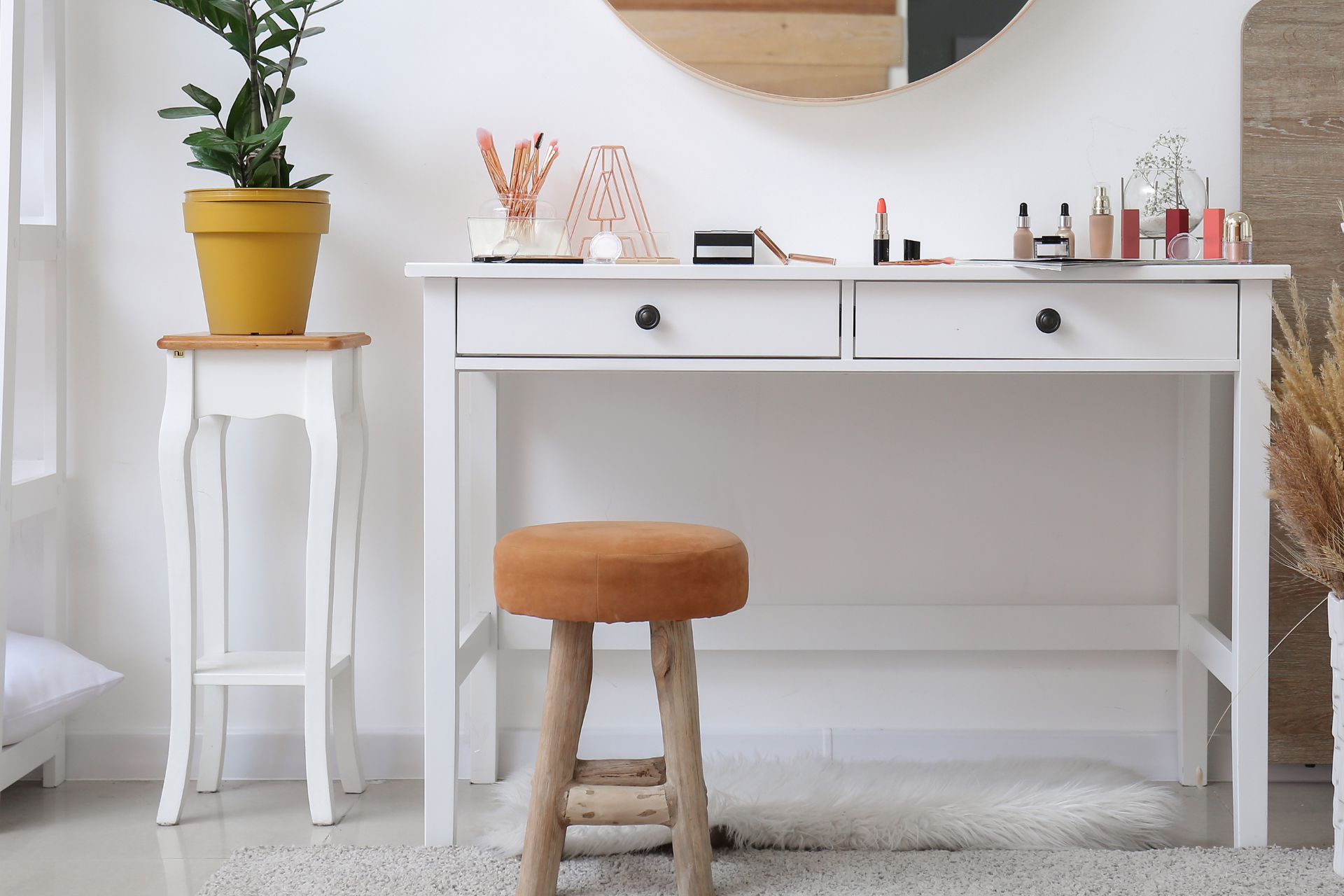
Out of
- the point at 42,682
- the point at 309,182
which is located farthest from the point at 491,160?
the point at 42,682

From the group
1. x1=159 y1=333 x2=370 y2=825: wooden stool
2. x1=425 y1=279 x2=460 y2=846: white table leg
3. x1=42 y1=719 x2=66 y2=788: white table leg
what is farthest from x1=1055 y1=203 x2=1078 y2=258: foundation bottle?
x1=42 y1=719 x2=66 y2=788: white table leg

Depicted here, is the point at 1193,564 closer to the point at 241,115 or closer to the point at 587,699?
the point at 587,699

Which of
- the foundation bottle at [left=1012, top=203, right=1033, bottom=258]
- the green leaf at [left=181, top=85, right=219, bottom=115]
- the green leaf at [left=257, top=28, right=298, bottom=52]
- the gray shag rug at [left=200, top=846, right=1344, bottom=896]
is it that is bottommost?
the gray shag rug at [left=200, top=846, right=1344, bottom=896]

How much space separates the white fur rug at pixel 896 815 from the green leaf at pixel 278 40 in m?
1.24

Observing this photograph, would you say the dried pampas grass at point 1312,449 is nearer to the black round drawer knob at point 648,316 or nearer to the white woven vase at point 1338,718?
the white woven vase at point 1338,718

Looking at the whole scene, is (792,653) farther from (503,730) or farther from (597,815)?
(597,815)

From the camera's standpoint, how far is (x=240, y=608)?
196cm

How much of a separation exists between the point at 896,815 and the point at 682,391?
0.80 meters

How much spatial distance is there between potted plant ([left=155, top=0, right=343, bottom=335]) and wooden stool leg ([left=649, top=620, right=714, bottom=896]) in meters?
0.83

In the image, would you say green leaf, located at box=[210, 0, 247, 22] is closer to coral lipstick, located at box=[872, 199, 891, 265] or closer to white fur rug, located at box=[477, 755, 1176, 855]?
coral lipstick, located at box=[872, 199, 891, 265]

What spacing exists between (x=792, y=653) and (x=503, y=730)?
0.55m

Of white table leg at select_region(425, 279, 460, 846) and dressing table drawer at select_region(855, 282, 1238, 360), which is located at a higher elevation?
dressing table drawer at select_region(855, 282, 1238, 360)

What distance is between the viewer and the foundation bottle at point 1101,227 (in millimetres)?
1721

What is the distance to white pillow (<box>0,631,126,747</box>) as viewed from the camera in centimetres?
170
